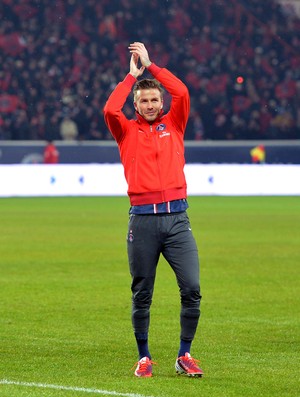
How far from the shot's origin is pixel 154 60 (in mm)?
36625

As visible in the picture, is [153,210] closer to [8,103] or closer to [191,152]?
[191,152]

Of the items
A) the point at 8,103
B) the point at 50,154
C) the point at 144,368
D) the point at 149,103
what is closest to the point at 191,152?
the point at 50,154

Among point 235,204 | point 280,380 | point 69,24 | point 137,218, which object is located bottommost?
point 235,204

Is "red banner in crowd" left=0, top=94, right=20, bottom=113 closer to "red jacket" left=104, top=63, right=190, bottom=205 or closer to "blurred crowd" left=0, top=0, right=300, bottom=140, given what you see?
"blurred crowd" left=0, top=0, right=300, bottom=140

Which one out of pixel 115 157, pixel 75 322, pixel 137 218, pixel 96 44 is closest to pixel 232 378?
pixel 137 218

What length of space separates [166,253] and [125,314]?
3525mm

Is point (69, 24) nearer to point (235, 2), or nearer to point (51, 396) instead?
point (235, 2)

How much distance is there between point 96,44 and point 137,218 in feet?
102

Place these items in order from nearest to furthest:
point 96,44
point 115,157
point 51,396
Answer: point 51,396 < point 115,157 < point 96,44

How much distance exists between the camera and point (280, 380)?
697cm

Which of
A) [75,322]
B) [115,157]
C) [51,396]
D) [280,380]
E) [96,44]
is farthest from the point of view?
[96,44]

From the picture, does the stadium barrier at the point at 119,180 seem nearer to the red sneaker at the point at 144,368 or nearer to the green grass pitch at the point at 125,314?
the green grass pitch at the point at 125,314

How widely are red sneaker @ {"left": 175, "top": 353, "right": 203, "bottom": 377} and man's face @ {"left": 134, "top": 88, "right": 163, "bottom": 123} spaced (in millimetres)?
1683

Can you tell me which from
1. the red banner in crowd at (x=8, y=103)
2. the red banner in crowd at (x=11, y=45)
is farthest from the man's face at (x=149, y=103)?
the red banner in crowd at (x=11, y=45)
